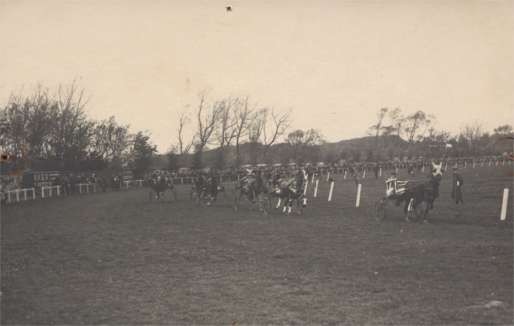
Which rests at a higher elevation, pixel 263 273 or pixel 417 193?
pixel 417 193

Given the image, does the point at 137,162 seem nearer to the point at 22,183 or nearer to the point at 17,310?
the point at 22,183

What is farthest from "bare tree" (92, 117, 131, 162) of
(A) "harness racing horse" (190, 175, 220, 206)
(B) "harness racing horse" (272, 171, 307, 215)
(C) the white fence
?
(B) "harness racing horse" (272, 171, 307, 215)

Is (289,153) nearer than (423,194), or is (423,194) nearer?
(423,194)

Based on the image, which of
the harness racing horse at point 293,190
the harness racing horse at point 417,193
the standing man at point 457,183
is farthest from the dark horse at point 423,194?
the harness racing horse at point 293,190

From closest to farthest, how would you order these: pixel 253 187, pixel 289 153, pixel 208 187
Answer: pixel 253 187, pixel 208 187, pixel 289 153

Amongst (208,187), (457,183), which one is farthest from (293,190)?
(208,187)

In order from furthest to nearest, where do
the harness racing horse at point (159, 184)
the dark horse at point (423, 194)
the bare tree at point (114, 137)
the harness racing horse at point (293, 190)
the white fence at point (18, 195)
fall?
the bare tree at point (114, 137), the harness racing horse at point (159, 184), the white fence at point (18, 195), the harness racing horse at point (293, 190), the dark horse at point (423, 194)

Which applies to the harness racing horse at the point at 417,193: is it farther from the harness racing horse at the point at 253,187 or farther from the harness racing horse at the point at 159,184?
the harness racing horse at the point at 159,184

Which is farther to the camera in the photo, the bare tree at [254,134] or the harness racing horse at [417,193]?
the bare tree at [254,134]

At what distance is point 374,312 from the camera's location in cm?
585

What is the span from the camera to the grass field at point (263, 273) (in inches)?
232

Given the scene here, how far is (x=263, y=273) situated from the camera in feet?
26.4

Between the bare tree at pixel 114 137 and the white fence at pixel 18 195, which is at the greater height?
the bare tree at pixel 114 137

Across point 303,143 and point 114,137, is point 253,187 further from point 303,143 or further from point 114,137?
point 303,143
